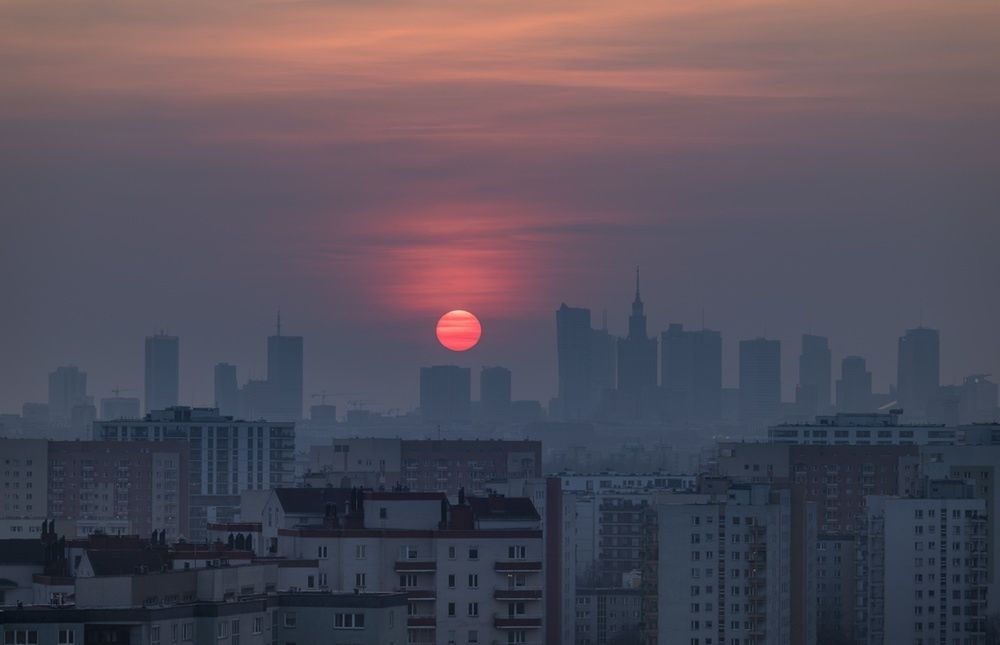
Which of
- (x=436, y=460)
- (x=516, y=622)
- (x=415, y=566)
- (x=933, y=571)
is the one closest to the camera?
(x=516, y=622)

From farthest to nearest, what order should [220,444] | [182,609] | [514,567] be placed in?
1. [220,444]
2. [514,567]
3. [182,609]

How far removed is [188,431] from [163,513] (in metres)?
20.0

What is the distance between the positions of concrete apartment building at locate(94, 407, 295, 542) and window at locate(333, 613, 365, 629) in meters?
101

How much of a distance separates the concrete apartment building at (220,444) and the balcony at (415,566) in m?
90.4

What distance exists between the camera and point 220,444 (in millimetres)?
153750

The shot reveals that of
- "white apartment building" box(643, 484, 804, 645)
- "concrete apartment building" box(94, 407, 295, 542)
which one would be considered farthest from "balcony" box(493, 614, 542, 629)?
"concrete apartment building" box(94, 407, 295, 542)

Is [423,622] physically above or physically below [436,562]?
below

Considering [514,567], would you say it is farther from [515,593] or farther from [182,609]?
[182,609]

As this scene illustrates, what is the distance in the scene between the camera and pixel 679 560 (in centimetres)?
7844

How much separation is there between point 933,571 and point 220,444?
69674mm

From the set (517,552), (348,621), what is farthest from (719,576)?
(348,621)

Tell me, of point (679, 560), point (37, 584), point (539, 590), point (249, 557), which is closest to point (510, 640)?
point (539, 590)

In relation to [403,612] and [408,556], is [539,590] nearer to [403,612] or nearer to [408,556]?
[408,556]

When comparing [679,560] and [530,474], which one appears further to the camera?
[530,474]
